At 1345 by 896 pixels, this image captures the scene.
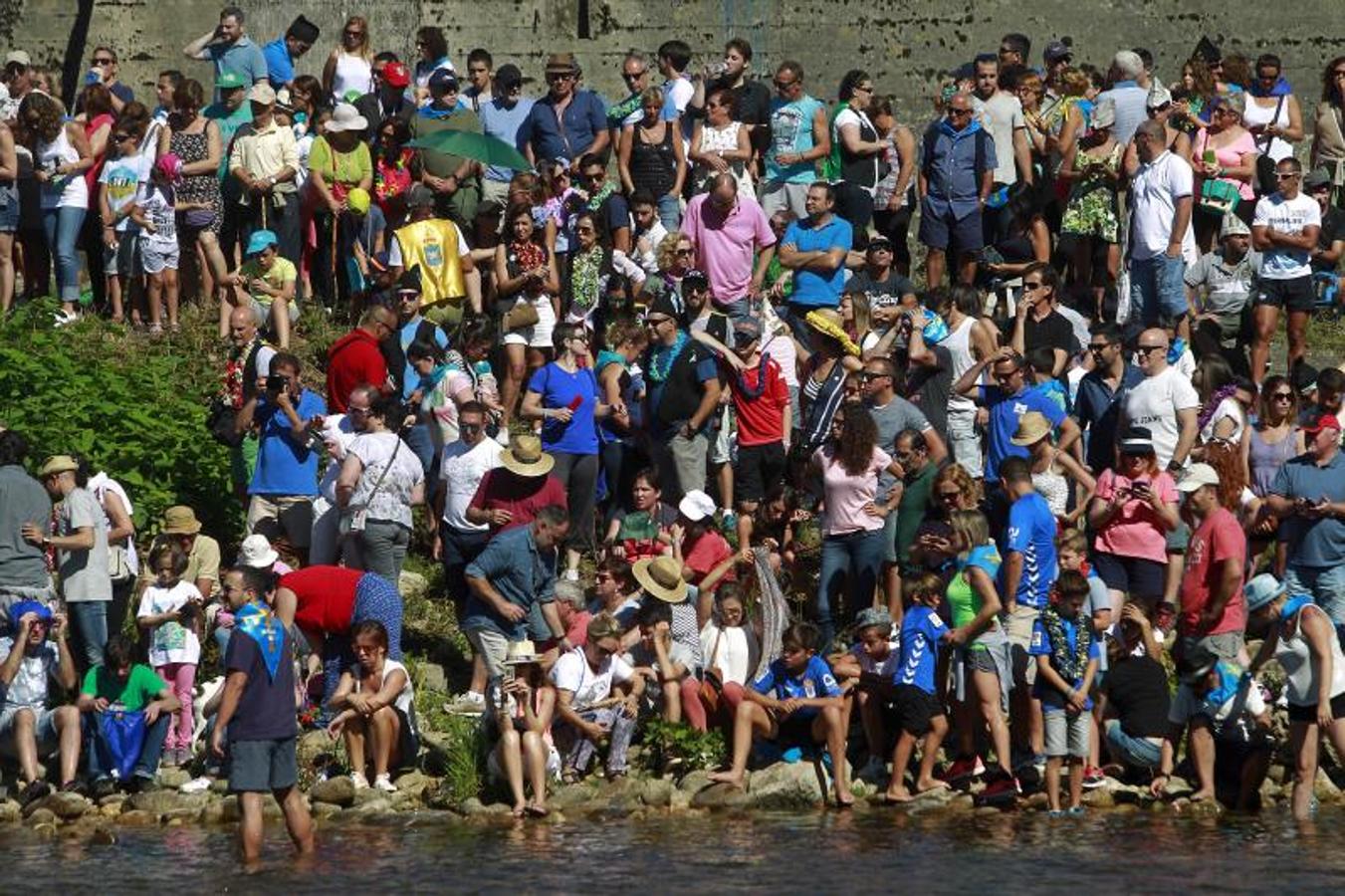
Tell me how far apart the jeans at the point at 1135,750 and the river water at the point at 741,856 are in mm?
439

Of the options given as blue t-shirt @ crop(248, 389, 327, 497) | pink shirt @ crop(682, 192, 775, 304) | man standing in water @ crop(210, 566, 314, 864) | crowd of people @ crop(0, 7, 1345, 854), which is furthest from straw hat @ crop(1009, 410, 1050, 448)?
man standing in water @ crop(210, 566, 314, 864)

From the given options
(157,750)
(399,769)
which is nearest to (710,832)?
(399,769)

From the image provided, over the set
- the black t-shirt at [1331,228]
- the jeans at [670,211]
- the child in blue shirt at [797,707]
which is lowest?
the child in blue shirt at [797,707]

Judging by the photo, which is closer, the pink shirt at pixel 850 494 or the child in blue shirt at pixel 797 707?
the child in blue shirt at pixel 797 707

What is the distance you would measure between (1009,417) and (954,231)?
371 centimetres

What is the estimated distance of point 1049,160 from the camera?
21344 millimetres

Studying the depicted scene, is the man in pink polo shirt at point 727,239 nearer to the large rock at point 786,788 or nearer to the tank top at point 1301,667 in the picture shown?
the large rock at point 786,788

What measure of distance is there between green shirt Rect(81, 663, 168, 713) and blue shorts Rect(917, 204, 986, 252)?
7366mm

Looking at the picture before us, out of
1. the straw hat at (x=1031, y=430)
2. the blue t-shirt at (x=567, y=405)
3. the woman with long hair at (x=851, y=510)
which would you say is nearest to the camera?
the straw hat at (x=1031, y=430)

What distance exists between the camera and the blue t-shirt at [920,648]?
16.2m

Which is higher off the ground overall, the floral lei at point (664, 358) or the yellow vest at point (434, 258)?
the yellow vest at point (434, 258)

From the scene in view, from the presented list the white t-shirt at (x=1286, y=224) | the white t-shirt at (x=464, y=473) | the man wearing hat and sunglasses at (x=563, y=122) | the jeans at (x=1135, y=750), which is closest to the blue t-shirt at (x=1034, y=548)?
the jeans at (x=1135, y=750)

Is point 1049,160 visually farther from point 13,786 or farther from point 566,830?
point 13,786

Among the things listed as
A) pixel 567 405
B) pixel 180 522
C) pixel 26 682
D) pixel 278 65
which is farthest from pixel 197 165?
pixel 26 682
